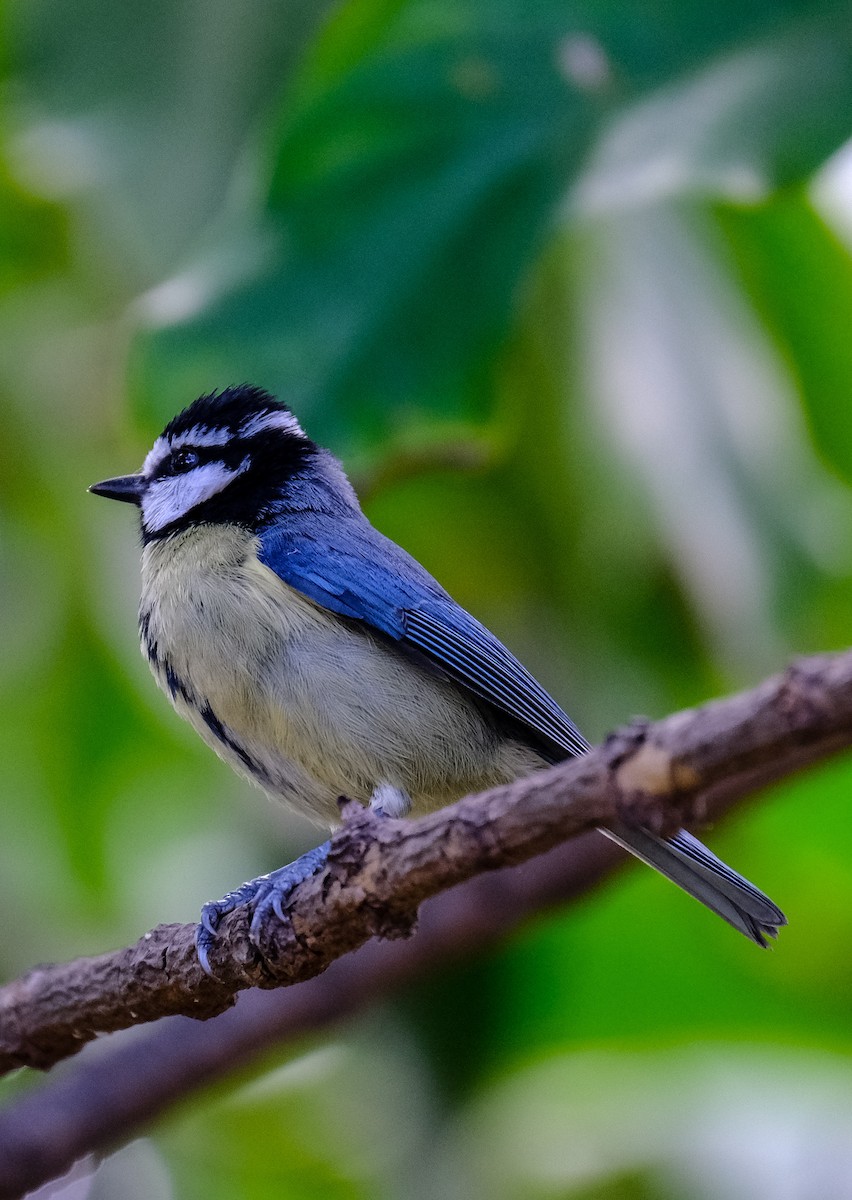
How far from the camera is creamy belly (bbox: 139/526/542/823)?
326cm

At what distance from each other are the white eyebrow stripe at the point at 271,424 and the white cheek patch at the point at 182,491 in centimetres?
9

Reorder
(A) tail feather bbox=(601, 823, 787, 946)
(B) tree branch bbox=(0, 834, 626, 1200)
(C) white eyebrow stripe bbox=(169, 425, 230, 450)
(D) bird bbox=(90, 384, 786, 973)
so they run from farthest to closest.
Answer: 1. (C) white eyebrow stripe bbox=(169, 425, 230, 450)
2. (B) tree branch bbox=(0, 834, 626, 1200)
3. (D) bird bbox=(90, 384, 786, 973)
4. (A) tail feather bbox=(601, 823, 787, 946)

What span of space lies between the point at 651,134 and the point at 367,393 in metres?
1.11

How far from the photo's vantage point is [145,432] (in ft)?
12.8

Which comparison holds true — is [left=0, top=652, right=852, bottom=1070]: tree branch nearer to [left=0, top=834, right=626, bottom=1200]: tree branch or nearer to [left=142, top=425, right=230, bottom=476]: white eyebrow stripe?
[left=0, top=834, right=626, bottom=1200]: tree branch

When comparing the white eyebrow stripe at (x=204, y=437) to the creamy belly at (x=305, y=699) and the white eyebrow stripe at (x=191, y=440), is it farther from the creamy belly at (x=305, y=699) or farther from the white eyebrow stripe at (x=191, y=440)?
the creamy belly at (x=305, y=699)

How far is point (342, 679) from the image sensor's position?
328 centimetres

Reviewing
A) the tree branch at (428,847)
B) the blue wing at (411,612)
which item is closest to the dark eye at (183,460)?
the blue wing at (411,612)

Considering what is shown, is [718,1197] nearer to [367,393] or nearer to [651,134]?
[367,393]

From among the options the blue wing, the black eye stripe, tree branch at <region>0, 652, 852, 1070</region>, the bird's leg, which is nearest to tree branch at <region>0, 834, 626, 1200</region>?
the blue wing

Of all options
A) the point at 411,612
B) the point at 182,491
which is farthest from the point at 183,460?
the point at 411,612

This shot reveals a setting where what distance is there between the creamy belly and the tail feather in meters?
0.42

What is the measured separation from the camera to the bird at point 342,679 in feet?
10.7

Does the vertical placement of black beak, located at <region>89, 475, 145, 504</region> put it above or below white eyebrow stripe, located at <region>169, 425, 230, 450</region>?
above
